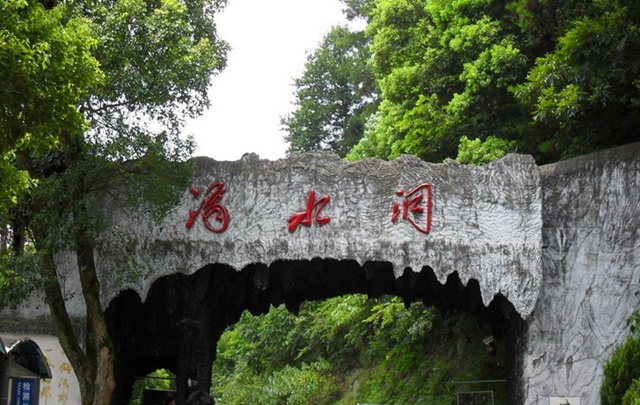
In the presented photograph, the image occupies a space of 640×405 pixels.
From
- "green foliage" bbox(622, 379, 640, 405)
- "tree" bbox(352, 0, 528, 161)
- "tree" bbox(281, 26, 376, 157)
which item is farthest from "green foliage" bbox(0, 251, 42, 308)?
"tree" bbox(281, 26, 376, 157)

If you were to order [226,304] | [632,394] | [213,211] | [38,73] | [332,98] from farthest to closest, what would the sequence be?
[332,98] → [226,304] → [213,211] → [632,394] → [38,73]

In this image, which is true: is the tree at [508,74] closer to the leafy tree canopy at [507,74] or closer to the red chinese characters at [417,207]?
the leafy tree canopy at [507,74]

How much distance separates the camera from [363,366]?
65.0 ft

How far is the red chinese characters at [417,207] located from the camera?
11375 mm

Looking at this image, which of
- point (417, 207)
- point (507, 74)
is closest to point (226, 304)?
point (417, 207)

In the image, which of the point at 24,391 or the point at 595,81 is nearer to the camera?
the point at 24,391

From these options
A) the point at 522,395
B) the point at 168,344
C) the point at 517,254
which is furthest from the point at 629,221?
the point at 168,344

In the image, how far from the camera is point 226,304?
13.1 meters

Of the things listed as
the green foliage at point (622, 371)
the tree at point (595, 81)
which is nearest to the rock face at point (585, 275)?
the green foliage at point (622, 371)

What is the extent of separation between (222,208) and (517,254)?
11.0 ft

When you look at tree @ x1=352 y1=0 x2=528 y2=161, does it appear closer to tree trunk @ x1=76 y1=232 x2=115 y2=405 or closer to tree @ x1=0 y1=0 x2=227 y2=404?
tree @ x1=0 y1=0 x2=227 y2=404

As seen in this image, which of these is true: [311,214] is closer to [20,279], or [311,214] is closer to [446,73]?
[20,279]

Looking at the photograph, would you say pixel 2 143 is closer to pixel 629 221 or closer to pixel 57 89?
pixel 57 89

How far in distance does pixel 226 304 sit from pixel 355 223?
2.54m
